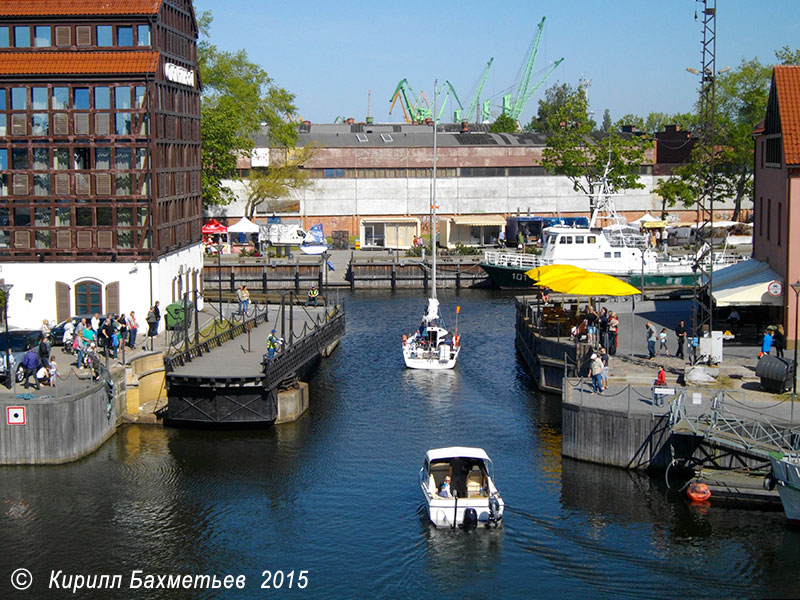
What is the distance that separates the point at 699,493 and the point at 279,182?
69240 mm

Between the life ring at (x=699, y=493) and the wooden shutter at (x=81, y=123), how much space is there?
1182 inches

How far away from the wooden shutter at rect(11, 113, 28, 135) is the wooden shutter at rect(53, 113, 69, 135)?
124 centimetres

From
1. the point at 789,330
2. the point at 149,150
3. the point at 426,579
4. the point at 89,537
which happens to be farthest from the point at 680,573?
the point at 149,150

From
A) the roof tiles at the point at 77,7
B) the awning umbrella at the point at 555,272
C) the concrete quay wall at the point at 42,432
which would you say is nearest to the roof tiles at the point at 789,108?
the awning umbrella at the point at 555,272

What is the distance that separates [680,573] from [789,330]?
19108 millimetres

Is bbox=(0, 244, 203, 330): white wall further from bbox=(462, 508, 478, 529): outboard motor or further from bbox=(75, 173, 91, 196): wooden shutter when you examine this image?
bbox=(462, 508, 478, 529): outboard motor

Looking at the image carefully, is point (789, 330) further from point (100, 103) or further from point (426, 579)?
point (100, 103)

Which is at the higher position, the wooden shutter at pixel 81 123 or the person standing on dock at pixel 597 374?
the wooden shutter at pixel 81 123

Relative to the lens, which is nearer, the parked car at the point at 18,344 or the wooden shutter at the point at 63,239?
the parked car at the point at 18,344

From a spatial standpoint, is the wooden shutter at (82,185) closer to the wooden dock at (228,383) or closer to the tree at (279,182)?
the wooden dock at (228,383)

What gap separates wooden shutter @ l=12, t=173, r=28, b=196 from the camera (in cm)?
4762

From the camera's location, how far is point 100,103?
156ft

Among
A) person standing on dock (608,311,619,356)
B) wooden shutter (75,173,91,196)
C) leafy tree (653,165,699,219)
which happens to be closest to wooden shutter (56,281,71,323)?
wooden shutter (75,173,91,196)

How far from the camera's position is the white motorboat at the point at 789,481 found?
29.6 meters
